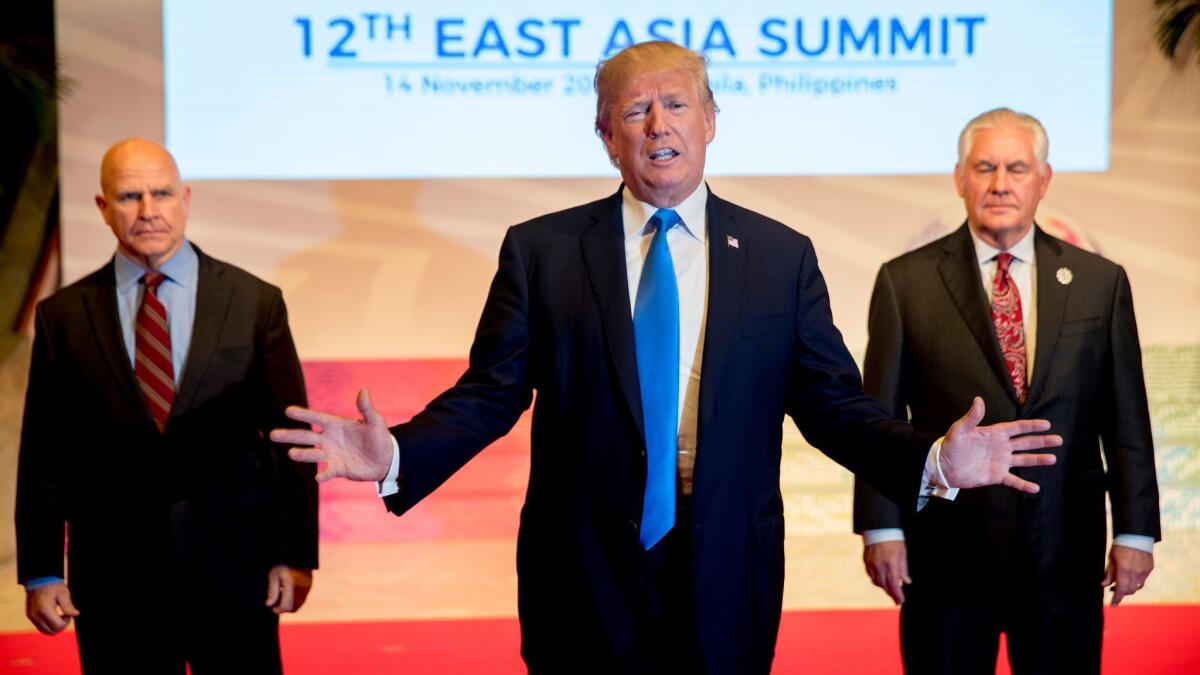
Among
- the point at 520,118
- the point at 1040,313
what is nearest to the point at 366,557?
the point at 520,118

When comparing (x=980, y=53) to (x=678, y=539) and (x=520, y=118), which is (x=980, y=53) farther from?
(x=678, y=539)

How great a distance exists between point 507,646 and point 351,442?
2545mm

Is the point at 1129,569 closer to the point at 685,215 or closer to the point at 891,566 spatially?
the point at 891,566

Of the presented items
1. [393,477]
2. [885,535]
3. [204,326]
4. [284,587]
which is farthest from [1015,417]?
[204,326]

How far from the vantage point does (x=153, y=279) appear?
3.04m

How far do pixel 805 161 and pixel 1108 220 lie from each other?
1139 millimetres

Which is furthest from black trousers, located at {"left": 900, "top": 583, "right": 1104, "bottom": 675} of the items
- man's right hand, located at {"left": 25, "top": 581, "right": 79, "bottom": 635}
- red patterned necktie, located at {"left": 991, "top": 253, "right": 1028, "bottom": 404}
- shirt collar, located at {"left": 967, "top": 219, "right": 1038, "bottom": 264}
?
man's right hand, located at {"left": 25, "top": 581, "right": 79, "bottom": 635}

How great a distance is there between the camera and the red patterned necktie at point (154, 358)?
296 centimetres

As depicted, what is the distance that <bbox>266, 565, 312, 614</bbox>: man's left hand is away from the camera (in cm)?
301

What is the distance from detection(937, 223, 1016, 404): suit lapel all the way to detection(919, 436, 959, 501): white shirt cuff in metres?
0.85

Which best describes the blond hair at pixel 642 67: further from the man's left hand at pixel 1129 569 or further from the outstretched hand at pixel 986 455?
the man's left hand at pixel 1129 569

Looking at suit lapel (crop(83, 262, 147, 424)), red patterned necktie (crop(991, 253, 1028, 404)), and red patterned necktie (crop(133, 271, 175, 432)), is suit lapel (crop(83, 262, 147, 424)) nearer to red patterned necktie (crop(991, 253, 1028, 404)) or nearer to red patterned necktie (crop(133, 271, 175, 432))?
red patterned necktie (crop(133, 271, 175, 432))

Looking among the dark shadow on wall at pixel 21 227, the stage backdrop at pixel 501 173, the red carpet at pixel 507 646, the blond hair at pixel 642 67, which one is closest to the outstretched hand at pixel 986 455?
the blond hair at pixel 642 67

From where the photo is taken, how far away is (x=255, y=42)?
14.9 feet
